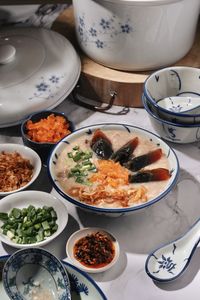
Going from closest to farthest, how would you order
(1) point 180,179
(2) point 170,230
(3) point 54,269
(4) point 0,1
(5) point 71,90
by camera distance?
(3) point 54,269, (2) point 170,230, (1) point 180,179, (5) point 71,90, (4) point 0,1

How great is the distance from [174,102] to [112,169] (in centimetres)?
28

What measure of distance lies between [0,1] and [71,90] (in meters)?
0.63

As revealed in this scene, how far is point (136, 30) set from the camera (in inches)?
44.5

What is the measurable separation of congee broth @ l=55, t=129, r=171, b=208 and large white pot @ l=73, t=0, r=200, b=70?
0.23 meters

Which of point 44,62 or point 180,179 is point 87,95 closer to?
point 44,62

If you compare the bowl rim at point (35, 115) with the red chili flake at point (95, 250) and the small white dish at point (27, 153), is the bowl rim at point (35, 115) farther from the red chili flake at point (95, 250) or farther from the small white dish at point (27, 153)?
the red chili flake at point (95, 250)

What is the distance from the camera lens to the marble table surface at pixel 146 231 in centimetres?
87

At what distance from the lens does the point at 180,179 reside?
3.51 feet

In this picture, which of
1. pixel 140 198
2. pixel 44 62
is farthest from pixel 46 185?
pixel 44 62

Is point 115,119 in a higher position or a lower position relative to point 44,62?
lower

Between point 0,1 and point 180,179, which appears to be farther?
point 0,1

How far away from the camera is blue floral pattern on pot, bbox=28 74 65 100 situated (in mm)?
1169

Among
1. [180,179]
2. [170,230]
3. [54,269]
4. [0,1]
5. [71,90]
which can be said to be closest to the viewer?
[54,269]

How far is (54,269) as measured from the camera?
0.85m
